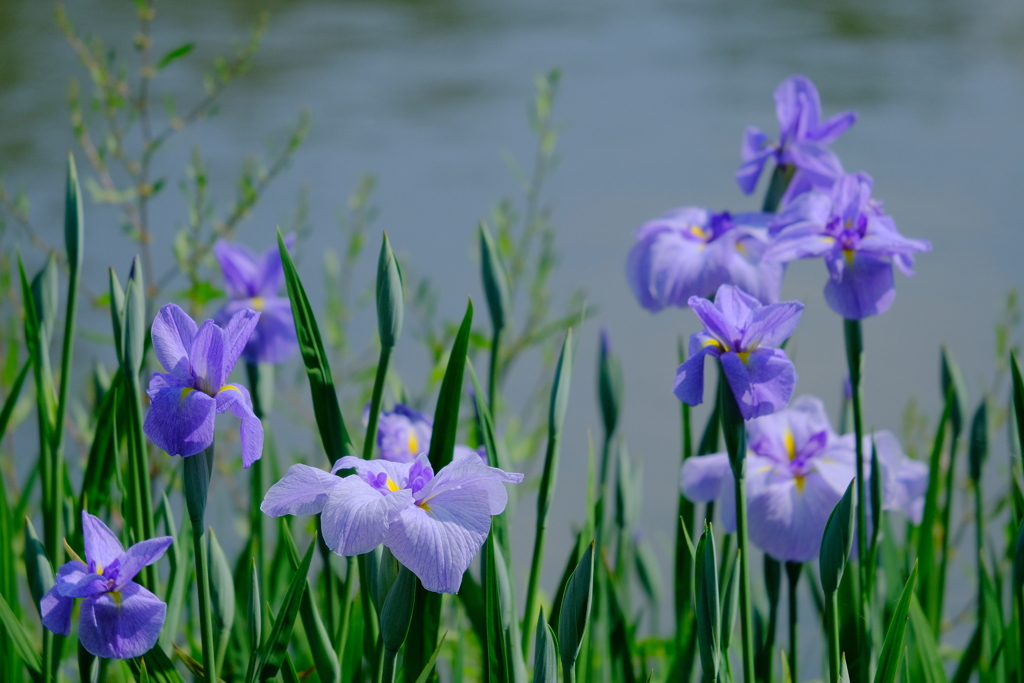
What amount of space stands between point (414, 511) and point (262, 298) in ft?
1.05

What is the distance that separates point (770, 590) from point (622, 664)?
3.5 inches

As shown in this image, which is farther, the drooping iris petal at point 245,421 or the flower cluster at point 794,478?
the flower cluster at point 794,478

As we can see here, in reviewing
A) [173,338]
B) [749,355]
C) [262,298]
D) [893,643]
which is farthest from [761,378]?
[262,298]

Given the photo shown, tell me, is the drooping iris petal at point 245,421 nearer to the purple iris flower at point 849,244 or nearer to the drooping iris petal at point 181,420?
the drooping iris petal at point 181,420

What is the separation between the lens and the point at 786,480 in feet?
1.55

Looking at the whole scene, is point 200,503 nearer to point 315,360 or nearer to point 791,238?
point 315,360

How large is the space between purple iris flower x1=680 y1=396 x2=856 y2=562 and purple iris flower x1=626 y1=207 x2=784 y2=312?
0.25 feet

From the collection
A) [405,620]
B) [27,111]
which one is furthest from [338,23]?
[405,620]

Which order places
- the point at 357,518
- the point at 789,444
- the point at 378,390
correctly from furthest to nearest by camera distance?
the point at 789,444 < the point at 378,390 < the point at 357,518

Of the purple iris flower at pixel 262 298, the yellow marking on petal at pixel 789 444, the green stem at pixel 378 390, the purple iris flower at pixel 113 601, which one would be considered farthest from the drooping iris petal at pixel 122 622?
the yellow marking on petal at pixel 789 444

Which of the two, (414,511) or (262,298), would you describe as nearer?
(414,511)

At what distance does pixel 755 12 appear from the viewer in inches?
101

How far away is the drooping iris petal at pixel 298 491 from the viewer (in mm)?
294

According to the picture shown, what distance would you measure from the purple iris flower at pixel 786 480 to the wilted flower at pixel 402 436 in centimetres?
12
